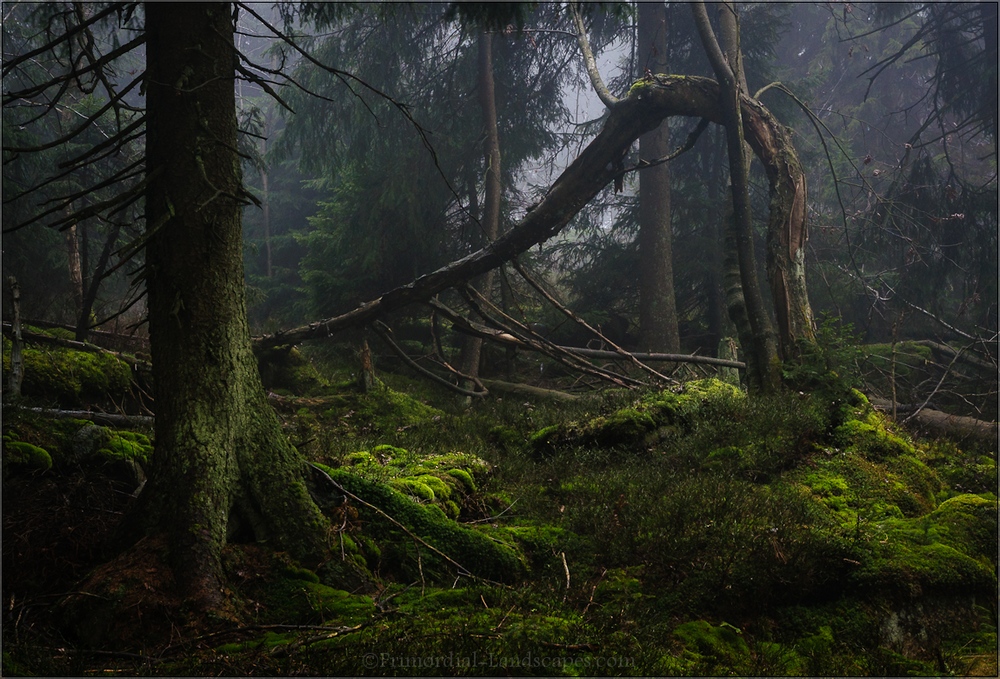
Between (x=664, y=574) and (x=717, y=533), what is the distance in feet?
1.77

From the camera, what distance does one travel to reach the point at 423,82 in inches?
639

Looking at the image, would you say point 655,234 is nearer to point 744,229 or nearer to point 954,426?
point 744,229

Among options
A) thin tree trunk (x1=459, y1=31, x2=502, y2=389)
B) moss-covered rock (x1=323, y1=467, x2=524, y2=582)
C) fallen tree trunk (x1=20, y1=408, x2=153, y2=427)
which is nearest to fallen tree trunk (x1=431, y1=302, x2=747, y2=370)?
thin tree trunk (x1=459, y1=31, x2=502, y2=389)

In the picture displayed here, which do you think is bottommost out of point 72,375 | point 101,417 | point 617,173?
point 101,417

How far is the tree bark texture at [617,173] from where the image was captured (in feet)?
30.2

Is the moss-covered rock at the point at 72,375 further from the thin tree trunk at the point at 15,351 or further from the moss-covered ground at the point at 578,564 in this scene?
the moss-covered ground at the point at 578,564

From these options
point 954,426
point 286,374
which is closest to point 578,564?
point 954,426

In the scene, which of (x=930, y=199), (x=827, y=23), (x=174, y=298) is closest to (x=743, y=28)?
(x=930, y=199)

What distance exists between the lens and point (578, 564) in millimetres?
4664

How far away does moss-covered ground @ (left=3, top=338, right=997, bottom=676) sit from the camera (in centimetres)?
299

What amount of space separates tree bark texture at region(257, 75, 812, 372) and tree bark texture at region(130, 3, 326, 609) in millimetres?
6284

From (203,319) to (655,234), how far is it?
46.4 feet

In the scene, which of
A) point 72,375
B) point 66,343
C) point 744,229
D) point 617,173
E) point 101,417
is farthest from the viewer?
point 617,173

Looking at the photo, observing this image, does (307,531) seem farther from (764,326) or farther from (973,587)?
(764,326)
